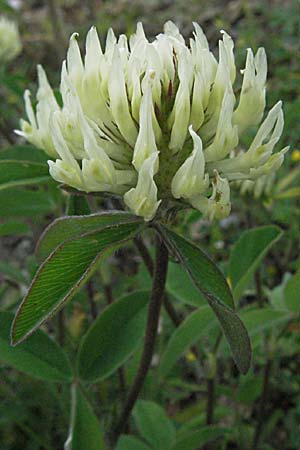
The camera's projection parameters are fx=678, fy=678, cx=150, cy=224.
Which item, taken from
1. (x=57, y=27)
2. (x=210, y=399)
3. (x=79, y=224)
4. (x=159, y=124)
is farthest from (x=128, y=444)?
(x=57, y=27)

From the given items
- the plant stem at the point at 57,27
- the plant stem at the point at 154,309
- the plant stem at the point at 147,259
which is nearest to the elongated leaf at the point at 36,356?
the plant stem at the point at 154,309

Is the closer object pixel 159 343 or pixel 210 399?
pixel 210 399

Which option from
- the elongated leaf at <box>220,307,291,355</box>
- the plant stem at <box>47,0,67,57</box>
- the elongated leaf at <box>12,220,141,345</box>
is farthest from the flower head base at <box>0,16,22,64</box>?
the elongated leaf at <box>12,220,141,345</box>

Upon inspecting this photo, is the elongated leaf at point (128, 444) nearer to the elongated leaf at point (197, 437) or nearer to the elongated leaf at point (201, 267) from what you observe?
the elongated leaf at point (197, 437)

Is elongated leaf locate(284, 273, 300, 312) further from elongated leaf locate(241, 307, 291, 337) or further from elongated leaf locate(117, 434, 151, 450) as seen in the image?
elongated leaf locate(117, 434, 151, 450)

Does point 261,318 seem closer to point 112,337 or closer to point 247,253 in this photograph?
point 247,253
